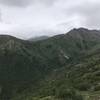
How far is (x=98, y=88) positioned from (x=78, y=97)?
288ft

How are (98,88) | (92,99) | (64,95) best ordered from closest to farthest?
(64,95) → (92,99) → (98,88)

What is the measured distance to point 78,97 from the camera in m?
→ 111

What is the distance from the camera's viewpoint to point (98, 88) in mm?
195375

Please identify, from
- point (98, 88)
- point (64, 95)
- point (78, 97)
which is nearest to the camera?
point (78, 97)

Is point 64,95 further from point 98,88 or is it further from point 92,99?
point 98,88

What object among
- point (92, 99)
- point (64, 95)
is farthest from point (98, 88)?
point (64, 95)

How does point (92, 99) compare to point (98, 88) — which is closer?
point (92, 99)

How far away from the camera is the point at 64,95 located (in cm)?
11788

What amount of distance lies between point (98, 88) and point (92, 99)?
66.1 m

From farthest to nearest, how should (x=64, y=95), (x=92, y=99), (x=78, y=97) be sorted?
1. (x=92, y=99)
2. (x=64, y=95)
3. (x=78, y=97)

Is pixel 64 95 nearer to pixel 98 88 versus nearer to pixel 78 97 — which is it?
pixel 78 97

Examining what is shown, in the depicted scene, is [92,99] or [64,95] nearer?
[64,95]

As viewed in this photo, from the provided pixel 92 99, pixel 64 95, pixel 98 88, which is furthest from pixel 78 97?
pixel 98 88

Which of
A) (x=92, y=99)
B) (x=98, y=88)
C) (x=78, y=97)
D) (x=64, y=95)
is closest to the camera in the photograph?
(x=78, y=97)
